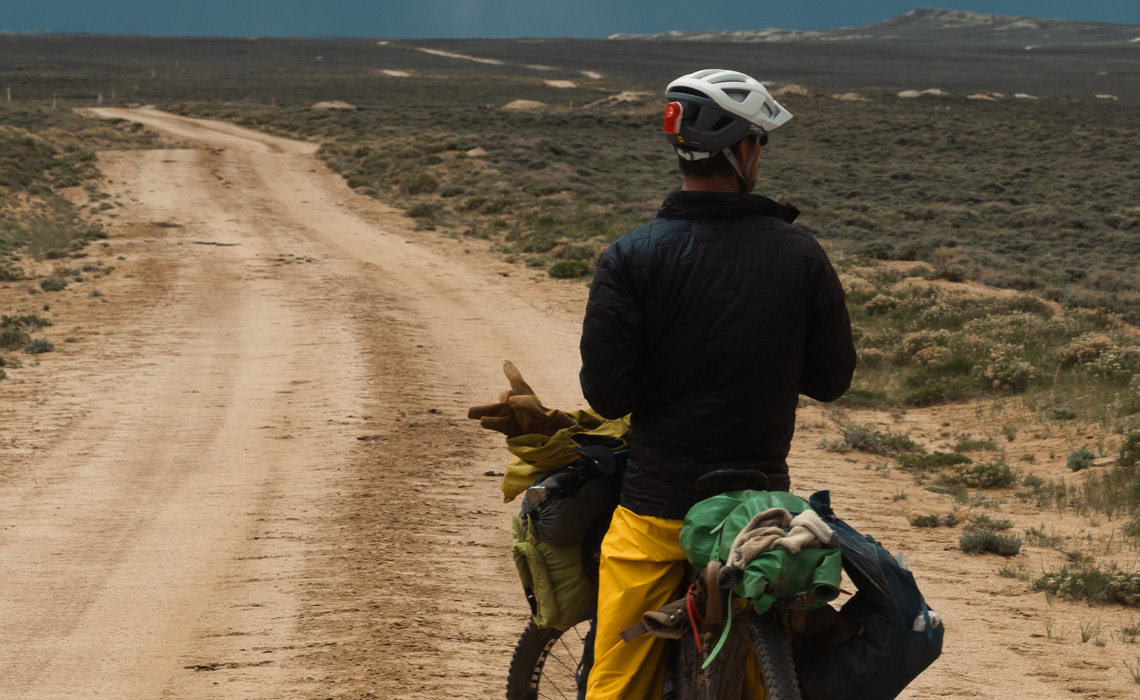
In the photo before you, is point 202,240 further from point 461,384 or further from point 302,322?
point 461,384

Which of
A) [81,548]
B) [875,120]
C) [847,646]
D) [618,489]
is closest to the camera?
[847,646]

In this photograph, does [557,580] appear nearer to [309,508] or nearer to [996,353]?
[309,508]

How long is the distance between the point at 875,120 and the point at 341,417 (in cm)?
5477

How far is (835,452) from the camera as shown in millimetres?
8172

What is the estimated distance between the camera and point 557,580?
10.0 ft

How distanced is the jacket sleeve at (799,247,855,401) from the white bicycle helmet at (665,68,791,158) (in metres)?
0.38

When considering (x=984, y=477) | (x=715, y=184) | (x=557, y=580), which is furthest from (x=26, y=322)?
(x=715, y=184)

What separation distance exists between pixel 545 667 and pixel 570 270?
12.3 meters

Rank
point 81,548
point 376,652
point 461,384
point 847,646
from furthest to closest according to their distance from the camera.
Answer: point 461,384 < point 81,548 < point 376,652 < point 847,646

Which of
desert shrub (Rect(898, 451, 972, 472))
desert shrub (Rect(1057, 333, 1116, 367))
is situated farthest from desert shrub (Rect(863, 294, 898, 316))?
desert shrub (Rect(898, 451, 972, 472))

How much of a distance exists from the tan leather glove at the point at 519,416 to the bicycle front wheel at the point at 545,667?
0.65 metres

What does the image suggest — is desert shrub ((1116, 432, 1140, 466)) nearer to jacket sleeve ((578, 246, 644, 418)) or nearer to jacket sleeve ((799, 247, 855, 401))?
jacket sleeve ((799, 247, 855, 401))

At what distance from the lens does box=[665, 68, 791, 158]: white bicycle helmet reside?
262 centimetres

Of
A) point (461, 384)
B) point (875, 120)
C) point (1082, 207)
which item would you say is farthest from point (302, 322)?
point (875, 120)
